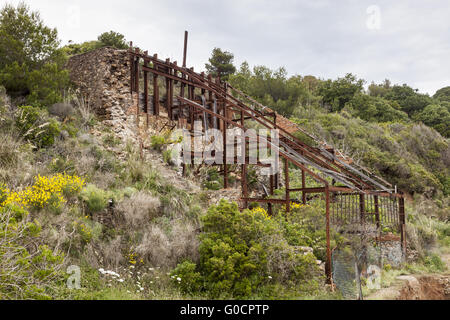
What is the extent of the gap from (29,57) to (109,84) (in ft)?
8.08

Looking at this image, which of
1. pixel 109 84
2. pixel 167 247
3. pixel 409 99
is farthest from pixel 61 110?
pixel 409 99

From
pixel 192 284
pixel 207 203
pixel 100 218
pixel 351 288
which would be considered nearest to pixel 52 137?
pixel 100 218

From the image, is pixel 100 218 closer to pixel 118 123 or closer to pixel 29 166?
pixel 29 166

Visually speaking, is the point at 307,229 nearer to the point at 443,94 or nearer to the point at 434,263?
the point at 434,263

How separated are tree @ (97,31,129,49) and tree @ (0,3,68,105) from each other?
404 inches

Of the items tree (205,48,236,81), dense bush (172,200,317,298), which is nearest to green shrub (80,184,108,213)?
dense bush (172,200,317,298)

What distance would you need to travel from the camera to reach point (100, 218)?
23.0ft

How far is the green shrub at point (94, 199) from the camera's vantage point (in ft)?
22.5

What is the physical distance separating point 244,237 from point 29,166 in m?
4.83

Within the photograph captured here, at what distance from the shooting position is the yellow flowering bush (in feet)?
19.3

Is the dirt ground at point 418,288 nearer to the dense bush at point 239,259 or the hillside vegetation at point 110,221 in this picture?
the hillside vegetation at point 110,221

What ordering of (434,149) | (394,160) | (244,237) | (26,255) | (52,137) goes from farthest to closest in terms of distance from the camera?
(434,149) → (394,160) → (52,137) → (244,237) → (26,255)

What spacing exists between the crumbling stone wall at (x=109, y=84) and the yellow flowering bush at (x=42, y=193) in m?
4.01

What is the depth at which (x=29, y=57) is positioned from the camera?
10359mm
